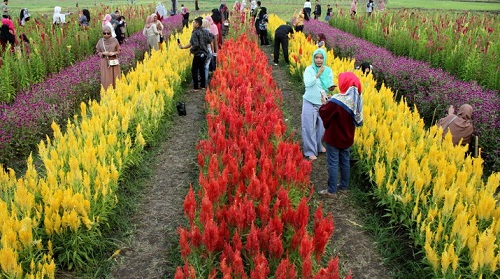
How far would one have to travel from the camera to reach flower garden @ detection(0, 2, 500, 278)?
120 inches

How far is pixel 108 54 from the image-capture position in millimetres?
7996

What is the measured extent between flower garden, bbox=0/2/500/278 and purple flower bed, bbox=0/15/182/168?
1.0 inches

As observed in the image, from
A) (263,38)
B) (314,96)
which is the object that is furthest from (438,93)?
(263,38)

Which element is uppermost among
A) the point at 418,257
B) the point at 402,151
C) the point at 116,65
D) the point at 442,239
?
the point at 116,65

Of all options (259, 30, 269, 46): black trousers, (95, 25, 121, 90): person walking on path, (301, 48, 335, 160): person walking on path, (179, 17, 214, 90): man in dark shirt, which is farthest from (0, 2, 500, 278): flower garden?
(259, 30, 269, 46): black trousers

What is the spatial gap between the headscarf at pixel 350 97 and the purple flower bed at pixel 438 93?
151cm

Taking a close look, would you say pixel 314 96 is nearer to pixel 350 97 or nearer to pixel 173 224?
pixel 350 97

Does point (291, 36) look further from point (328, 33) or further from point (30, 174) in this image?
point (30, 174)

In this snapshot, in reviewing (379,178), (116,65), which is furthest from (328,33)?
(379,178)

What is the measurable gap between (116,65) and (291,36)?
634cm

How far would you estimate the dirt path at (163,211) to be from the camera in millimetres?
3773

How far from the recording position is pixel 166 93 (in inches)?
294

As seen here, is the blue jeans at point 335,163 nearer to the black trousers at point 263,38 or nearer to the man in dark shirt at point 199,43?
the man in dark shirt at point 199,43

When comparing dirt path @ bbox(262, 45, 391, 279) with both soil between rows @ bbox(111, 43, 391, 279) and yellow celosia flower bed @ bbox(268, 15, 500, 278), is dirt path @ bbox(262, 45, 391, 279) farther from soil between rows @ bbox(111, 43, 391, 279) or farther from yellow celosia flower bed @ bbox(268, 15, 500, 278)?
yellow celosia flower bed @ bbox(268, 15, 500, 278)
